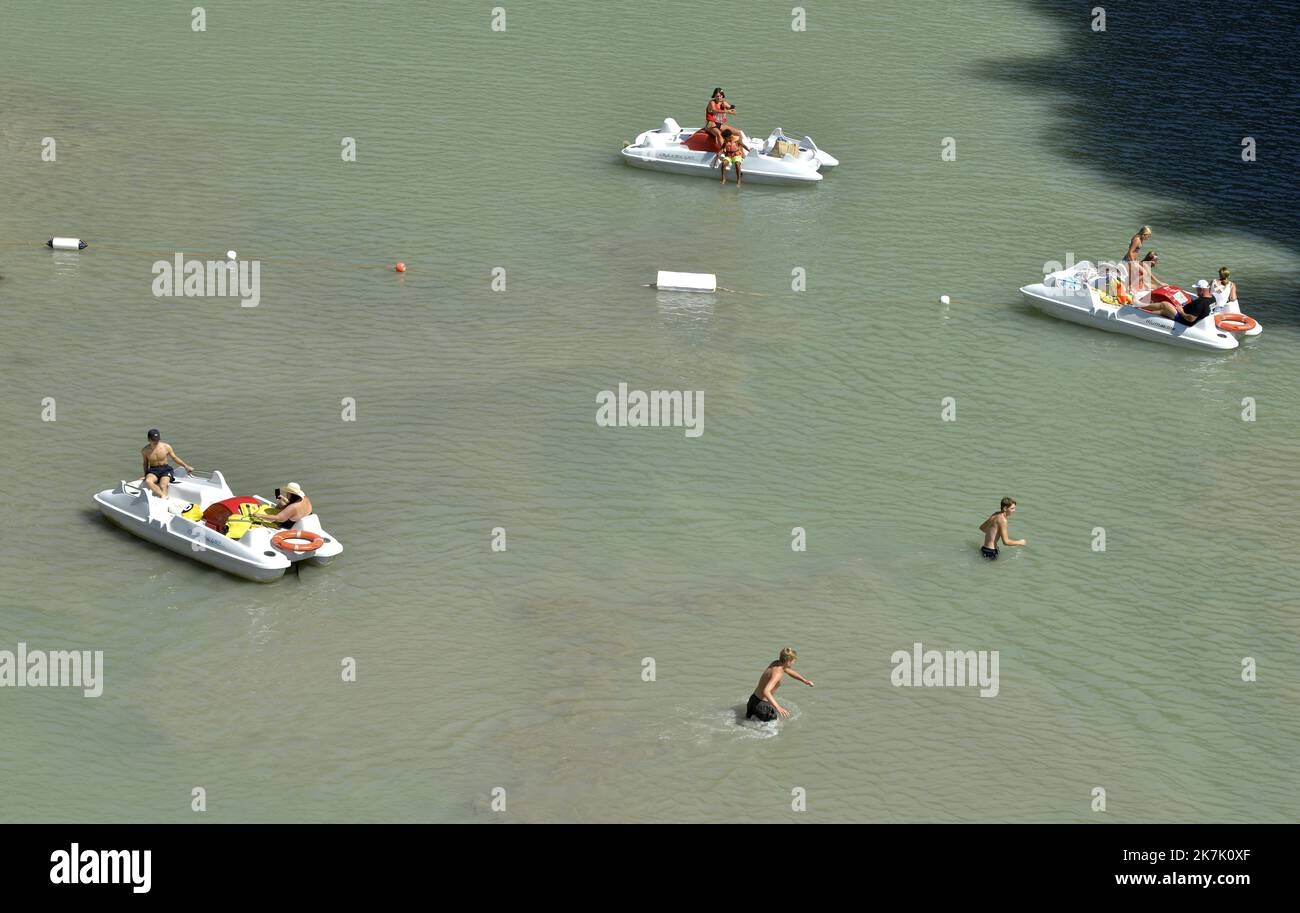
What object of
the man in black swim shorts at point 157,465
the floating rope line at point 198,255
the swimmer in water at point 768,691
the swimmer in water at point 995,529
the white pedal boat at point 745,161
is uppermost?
the white pedal boat at point 745,161

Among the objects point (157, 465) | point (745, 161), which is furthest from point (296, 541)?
point (745, 161)

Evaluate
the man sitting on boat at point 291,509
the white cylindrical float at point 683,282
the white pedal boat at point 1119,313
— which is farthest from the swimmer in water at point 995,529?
the man sitting on boat at point 291,509

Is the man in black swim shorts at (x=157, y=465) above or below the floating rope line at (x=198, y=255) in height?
below

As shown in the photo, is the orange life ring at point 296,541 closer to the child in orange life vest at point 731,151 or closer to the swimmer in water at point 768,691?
the swimmer in water at point 768,691

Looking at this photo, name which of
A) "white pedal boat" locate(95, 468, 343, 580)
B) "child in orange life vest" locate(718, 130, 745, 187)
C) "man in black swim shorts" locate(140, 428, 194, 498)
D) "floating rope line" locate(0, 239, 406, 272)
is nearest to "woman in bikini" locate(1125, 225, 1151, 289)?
"child in orange life vest" locate(718, 130, 745, 187)

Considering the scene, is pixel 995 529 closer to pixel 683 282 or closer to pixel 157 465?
pixel 683 282

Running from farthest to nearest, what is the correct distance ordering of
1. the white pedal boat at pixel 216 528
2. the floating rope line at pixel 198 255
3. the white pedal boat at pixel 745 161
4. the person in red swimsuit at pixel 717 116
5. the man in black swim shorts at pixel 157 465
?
the white pedal boat at pixel 745 161, the person in red swimsuit at pixel 717 116, the floating rope line at pixel 198 255, the man in black swim shorts at pixel 157 465, the white pedal boat at pixel 216 528

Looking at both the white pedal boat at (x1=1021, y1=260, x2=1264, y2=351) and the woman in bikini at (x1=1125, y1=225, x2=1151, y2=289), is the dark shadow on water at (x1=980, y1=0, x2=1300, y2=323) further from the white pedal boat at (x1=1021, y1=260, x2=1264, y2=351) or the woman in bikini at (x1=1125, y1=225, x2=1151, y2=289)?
the woman in bikini at (x1=1125, y1=225, x2=1151, y2=289)
